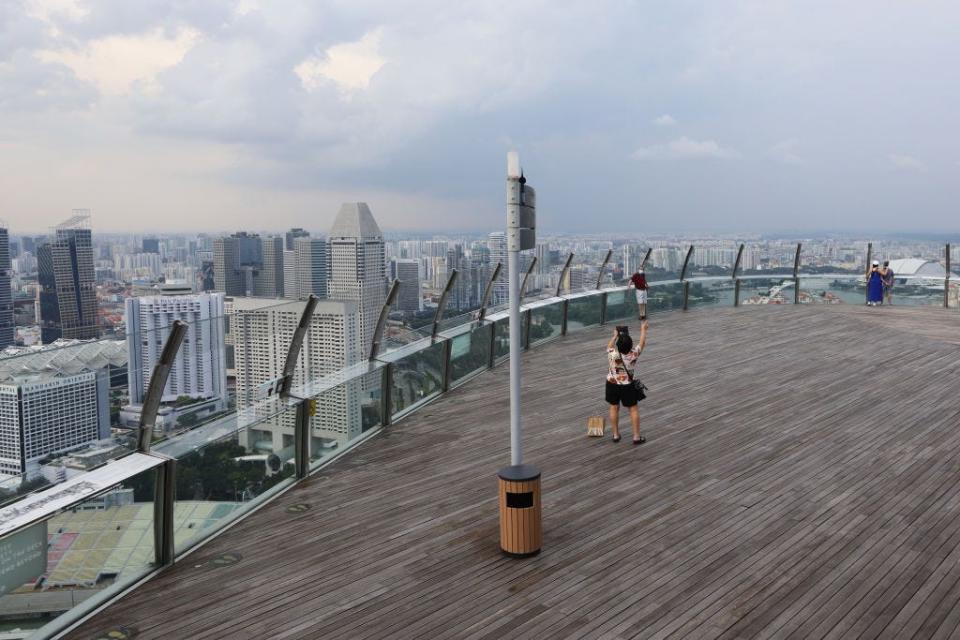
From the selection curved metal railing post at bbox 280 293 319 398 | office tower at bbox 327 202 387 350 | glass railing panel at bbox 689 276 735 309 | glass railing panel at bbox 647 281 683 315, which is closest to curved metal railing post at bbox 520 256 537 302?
glass railing panel at bbox 647 281 683 315

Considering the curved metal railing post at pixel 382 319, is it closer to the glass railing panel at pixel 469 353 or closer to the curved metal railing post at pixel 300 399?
the curved metal railing post at pixel 300 399

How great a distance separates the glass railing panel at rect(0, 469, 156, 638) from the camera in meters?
3.92

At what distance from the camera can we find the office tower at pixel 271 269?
34.6 ft

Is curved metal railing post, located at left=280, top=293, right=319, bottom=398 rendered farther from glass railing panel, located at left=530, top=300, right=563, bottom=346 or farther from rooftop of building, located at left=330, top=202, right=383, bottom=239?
glass railing panel, located at left=530, top=300, right=563, bottom=346

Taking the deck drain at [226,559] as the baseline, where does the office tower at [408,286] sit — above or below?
above

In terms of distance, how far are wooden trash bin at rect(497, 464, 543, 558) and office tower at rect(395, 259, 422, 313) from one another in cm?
425

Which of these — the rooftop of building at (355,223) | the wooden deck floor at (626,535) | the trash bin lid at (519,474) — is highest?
the rooftop of building at (355,223)

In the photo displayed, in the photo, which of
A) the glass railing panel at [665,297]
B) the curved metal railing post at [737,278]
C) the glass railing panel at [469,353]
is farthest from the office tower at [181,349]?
the curved metal railing post at [737,278]

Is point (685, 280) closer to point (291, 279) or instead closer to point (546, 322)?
point (546, 322)

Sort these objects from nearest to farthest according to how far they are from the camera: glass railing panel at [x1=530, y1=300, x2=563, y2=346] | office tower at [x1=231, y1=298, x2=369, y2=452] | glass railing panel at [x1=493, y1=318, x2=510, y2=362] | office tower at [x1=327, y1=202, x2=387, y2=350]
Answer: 1. office tower at [x1=231, y1=298, x2=369, y2=452]
2. office tower at [x1=327, y1=202, x2=387, y2=350]
3. glass railing panel at [x1=493, y1=318, x2=510, y2=362]
4. glass railing panel at [x1=530, y1=300, x2=563, y2=346]

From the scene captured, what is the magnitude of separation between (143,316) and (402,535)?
9.15 ft

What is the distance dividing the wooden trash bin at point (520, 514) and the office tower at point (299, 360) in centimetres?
230

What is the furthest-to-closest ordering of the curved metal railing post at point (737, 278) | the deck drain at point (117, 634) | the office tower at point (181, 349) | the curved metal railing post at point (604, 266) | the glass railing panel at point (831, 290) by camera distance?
the glass railing panel at point (831, 290) < the curved metal railing post at point (737, 278) < the curved metal railing post at point (604, 266) < the office tower at point (181, 349) < the deck drain at point (117, 634)

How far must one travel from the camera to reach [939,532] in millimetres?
5504
